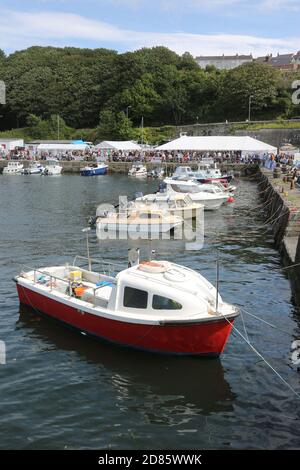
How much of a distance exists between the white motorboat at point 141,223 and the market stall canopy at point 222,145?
4156 centimetres

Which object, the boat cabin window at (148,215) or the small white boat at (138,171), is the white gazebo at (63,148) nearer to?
the small white boat at (138,171)

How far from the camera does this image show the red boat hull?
50.3 feet

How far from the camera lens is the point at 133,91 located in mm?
116875

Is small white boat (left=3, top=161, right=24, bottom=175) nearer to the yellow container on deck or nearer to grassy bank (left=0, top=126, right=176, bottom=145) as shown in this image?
grassy bank (left=0, top=126, right=176, bottom=145)

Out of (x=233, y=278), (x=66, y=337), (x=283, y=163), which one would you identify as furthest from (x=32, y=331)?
(x=283, y=163)

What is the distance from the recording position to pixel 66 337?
17938mm

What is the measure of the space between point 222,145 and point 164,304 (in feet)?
205

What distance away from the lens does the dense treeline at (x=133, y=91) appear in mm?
105312

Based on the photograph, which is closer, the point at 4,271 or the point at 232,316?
the point at 232,316

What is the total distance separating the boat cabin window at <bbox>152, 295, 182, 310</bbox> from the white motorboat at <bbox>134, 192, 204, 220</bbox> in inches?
860

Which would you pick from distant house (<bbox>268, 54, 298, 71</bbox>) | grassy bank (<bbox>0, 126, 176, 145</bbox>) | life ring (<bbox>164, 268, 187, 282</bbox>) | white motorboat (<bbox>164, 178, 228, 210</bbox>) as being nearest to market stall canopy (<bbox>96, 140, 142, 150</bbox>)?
grassy bank (<bbox>0, 126, 176, 145</bbox>)

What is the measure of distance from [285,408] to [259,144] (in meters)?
64.2

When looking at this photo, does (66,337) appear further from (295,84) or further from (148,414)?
(295,84)

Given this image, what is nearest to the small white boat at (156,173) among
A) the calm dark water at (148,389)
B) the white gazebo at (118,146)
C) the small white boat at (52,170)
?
the white gazebo at (118,146)
